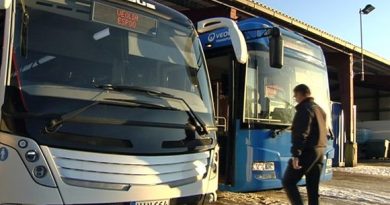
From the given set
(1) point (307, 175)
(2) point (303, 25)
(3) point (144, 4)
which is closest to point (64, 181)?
(3) point (144, 4)

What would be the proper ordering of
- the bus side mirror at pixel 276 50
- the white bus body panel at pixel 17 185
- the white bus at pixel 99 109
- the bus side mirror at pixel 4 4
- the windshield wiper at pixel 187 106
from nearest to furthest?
1. the white bus body panel at pixel 17 185
2. the white bus at pixel 99 109
3. the bus side mirror at pixel 4 4
4. the windshield wiper at pixel 187 106
5. the bus side mirror at pixel 276 50

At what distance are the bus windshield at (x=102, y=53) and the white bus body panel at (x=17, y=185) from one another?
502 millimetres

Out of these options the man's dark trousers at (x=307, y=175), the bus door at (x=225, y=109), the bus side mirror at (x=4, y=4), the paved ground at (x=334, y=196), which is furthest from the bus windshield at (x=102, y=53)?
the paved ground at (x=334, y=196)

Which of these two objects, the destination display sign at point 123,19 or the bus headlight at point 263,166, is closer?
Answer: the destination display sign at point 123,19

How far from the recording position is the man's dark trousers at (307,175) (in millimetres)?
6613

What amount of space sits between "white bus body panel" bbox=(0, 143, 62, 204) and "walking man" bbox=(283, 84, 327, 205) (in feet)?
12.0

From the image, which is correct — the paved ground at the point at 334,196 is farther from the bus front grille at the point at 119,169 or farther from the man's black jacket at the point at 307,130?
the bus front grille at the point at 119,169

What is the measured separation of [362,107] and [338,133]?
24481mm

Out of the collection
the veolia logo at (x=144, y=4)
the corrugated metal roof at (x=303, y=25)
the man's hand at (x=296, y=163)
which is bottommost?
the man's hand at (x=296, y=163)

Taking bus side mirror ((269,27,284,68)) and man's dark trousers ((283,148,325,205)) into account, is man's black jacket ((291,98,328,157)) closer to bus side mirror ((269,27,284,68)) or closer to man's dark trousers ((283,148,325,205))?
man's dark trousers ((283,148,325,205))

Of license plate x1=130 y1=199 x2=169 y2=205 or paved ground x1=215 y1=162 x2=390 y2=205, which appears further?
paved ground x1=215 y1=162 x2=390 y2=205

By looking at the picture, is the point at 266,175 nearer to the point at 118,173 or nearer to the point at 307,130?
the point at 307,130

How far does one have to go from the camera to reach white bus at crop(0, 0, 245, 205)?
13.1 feet

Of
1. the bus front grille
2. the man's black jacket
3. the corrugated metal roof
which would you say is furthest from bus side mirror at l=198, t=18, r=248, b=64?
the corrugated metal roof
